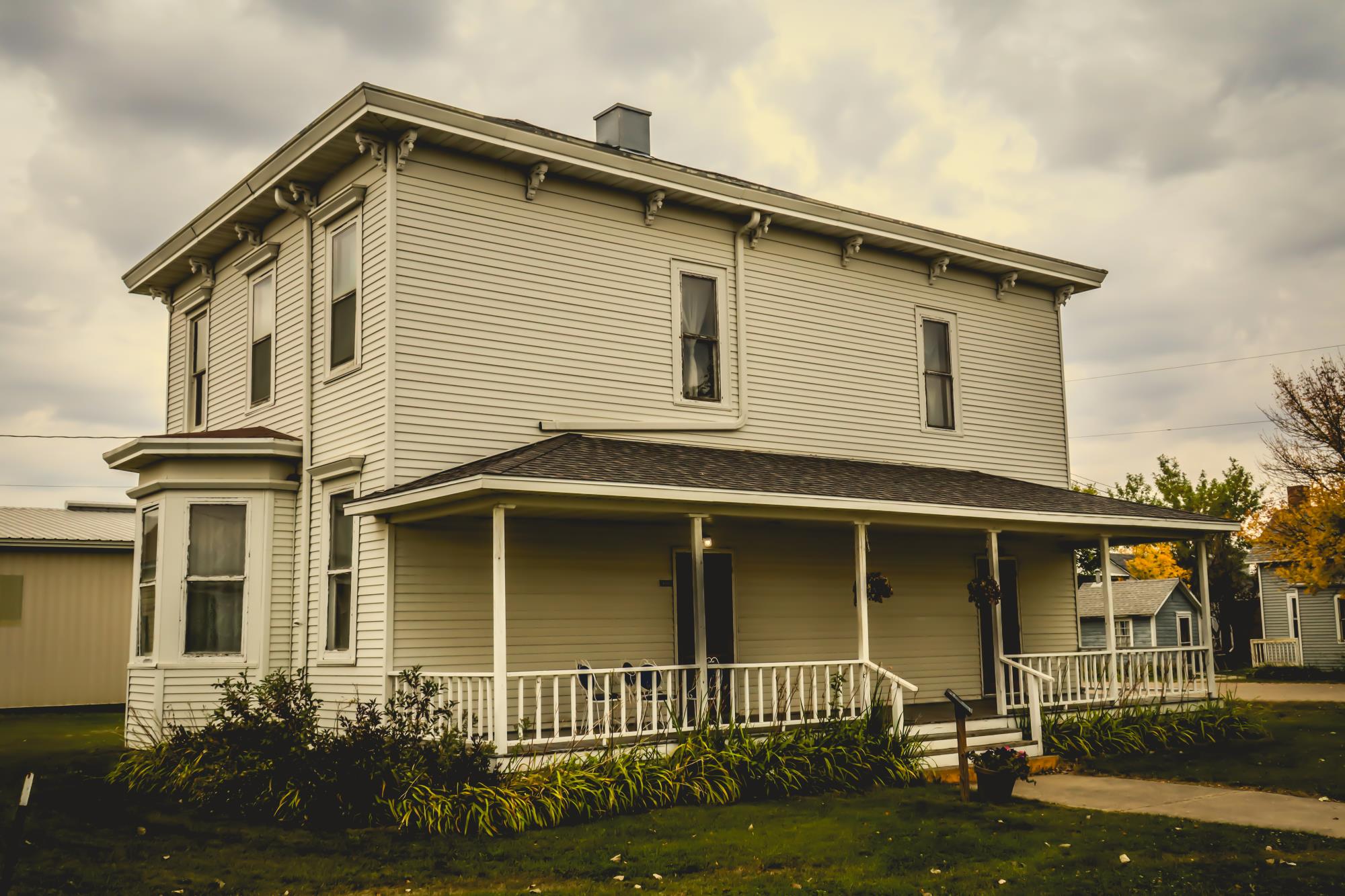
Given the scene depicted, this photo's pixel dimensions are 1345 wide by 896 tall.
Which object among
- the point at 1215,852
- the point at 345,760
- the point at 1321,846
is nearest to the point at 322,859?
the point at 345,760

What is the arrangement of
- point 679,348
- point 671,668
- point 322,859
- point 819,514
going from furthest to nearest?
point 679,348, point 819,514, point 671,668, point 322,859

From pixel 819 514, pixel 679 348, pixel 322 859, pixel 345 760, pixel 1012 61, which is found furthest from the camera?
pixel 1012 61

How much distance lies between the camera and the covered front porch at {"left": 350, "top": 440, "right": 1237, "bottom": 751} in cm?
1194

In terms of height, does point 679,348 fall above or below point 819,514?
above

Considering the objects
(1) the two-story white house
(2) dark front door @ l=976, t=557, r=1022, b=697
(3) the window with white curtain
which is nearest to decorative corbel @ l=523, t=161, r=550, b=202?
(1) the two-story white house

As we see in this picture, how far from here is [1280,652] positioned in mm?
41312

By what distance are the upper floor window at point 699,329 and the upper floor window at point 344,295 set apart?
4.01 m

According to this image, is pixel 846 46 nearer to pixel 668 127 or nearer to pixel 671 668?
pixel 668 127

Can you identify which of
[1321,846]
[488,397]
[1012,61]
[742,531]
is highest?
[1012,61]

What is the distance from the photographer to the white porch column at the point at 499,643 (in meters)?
11.0

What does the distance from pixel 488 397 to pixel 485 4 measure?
610cm

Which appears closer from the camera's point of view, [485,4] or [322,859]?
[322,859]

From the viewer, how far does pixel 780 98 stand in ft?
66.2

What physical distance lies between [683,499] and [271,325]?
6656mm
